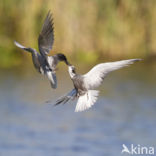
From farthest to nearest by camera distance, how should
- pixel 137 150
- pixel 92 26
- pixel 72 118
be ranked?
pixel 92 26, pixel 72 118, pixel 137 150

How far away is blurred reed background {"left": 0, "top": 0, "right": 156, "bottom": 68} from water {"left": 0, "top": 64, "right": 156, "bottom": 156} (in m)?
0.59

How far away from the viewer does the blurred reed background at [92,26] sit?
9938mm

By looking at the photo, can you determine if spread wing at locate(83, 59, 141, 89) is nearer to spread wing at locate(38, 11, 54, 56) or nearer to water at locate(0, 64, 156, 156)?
spread wing at locate(38, 11, 54, 56)

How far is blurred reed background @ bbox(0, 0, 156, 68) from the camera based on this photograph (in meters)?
9.94

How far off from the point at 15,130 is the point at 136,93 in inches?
105

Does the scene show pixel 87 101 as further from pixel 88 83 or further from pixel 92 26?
pixel 92 26

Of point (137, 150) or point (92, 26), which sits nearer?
point (137, 150)

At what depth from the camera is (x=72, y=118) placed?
8852 mm

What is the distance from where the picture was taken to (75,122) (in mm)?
8633

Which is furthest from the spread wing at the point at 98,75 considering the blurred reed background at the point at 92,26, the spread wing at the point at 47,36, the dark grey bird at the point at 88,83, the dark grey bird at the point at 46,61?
the blurred reed background at the point at 92,26

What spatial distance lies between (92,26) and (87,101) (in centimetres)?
681

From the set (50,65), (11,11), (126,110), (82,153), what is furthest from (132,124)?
(50,65)

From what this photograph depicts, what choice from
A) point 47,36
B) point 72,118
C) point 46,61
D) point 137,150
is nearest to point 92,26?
point 72,118

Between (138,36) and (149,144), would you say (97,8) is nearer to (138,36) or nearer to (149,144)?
(138,36)
